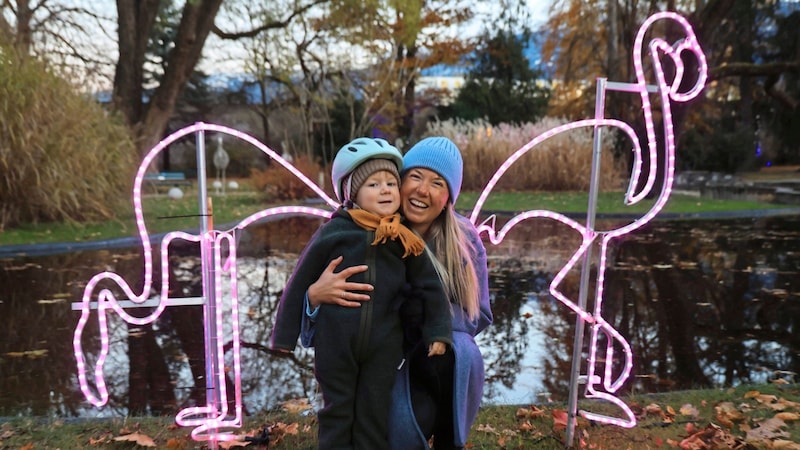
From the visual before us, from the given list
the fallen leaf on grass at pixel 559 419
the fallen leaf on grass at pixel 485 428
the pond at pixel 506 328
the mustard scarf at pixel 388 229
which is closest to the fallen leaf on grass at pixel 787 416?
the pond at pixel 506 328

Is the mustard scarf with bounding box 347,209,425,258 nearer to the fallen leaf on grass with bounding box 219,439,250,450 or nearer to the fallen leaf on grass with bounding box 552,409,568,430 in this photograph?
the fallen leaf on grass with bounding box 219,439,250,450

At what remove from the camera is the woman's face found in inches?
95.5

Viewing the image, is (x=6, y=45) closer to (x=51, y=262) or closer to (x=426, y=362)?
(x=51, y=262)

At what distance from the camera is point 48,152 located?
34.3 feet

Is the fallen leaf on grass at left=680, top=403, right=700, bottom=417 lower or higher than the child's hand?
lower

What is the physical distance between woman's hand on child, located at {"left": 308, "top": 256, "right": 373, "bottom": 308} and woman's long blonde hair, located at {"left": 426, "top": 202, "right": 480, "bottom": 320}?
350 mm

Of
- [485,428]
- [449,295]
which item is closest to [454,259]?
[449,295]

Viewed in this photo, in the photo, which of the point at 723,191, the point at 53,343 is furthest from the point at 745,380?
the point at 723,191

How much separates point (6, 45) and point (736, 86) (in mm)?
34437

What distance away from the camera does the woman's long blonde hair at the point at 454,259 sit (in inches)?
97.3

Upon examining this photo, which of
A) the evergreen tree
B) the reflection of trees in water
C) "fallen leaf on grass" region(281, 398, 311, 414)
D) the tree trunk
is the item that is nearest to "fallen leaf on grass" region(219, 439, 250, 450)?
"fallen leaf on grass" region(281, 398, 311, 414)

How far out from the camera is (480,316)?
2.65 meters

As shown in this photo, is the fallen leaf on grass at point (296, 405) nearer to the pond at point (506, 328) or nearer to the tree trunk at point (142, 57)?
the pond at point (506, 328)

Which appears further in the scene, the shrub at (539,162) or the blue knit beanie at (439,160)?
the shrub at (539,162)
